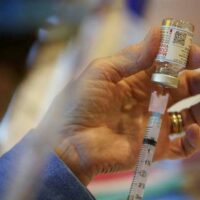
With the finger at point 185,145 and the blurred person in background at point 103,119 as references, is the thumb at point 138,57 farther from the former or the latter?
the finger at point 185,145

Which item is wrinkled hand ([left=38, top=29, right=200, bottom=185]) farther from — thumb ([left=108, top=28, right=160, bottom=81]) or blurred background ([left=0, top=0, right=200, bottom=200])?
blurred background ([left=0, top=0, right=200, bottom=200])

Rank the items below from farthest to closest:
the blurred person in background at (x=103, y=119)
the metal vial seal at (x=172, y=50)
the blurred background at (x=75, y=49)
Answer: the blurred background at (x=75, y=49), the blurred person in background at (x=103, y=119), the metal vial seal at (x=172, y=50)

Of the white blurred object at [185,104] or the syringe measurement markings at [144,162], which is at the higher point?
the white blurred object at [185,104]

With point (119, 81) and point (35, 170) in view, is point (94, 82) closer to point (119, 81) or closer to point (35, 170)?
point (119, 81)

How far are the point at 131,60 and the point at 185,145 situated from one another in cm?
22

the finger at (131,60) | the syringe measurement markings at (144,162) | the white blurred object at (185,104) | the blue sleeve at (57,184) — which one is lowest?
the blue sleeve at (57,184)

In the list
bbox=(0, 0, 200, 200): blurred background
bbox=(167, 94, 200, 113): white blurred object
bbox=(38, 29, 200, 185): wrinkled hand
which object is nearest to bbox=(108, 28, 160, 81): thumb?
bbox=(38, 29, 200, 185): wrinkled hand

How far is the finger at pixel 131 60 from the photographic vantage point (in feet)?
2.16

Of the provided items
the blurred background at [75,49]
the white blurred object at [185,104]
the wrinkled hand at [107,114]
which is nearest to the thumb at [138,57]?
the wrinkled hand at [107,114]

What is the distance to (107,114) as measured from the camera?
748 mm

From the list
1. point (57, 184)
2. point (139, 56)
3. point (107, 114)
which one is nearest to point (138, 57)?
point (139, 56)

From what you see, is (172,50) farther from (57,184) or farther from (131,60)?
(57,184)

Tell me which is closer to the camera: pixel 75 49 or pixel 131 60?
pixel 131 60

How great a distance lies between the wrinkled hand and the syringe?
3cm
